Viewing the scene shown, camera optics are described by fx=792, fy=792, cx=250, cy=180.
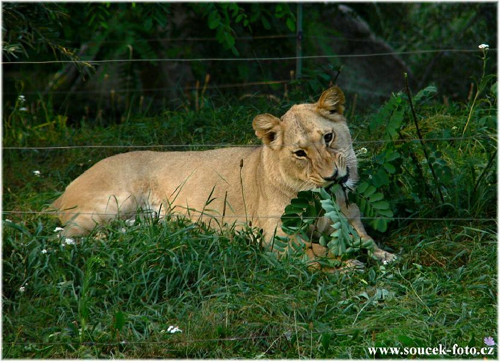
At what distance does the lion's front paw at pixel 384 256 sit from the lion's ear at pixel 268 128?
88cm

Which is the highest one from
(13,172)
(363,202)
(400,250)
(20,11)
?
(20,11)

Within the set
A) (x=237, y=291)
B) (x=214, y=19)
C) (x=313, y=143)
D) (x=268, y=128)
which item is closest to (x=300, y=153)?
(x=313, y=143)

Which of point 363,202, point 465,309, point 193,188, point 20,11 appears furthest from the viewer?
point 20,11

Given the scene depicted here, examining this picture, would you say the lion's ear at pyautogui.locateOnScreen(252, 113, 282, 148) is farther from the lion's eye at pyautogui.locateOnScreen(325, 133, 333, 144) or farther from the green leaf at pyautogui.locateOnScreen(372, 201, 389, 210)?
the green leaf at pyautogui.locateOnScreen(372, 201, 389, 210)

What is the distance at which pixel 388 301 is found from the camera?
165 inches

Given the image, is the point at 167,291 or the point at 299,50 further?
the point at 299,50

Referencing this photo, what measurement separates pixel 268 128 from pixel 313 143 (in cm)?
36

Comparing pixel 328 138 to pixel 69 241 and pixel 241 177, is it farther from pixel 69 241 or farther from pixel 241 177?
pixel 69 241

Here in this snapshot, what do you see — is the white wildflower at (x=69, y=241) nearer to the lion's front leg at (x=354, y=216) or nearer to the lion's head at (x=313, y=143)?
the lion's head at (x=313, y=143)

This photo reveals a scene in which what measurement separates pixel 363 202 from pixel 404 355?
120 cm

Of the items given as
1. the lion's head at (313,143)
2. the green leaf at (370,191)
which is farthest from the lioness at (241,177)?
the green leaf at (370,191)

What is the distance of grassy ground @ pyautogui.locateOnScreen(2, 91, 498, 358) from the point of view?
12.7ft

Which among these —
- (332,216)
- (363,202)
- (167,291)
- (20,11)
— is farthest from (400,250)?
(20,11)

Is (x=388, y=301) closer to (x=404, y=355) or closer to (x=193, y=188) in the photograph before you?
(x=404, y=355)
